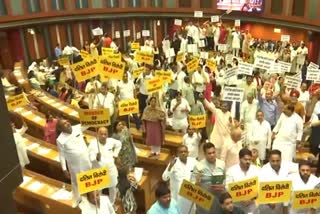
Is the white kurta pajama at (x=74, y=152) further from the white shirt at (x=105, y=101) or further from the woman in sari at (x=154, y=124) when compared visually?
the white shirt at (x=105, y=101)

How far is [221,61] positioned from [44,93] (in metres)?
5.54

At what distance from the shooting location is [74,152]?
6.21 metres

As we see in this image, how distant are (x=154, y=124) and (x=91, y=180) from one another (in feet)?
10.8

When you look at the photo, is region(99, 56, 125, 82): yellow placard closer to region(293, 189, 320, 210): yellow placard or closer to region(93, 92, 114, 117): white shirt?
region(93, 92, 114, 117): white shirt

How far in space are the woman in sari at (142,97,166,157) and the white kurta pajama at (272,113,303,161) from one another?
2.24 meters

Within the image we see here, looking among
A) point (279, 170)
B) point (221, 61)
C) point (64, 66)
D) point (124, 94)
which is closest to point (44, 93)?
point (64, 66)

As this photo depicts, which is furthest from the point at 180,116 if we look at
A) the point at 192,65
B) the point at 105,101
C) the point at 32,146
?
the point at 32,146

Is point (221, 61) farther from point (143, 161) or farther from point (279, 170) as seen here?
point (279, 170)

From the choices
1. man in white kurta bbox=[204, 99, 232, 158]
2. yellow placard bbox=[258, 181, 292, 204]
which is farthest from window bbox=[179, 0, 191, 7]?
yellow placard bbox=[258, 181, 292, 204]

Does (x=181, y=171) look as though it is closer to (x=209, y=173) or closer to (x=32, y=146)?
(x=209, y=173)

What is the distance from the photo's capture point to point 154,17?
851 inches

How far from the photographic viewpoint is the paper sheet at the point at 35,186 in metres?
6.82

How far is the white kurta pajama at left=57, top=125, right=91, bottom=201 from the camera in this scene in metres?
6.15

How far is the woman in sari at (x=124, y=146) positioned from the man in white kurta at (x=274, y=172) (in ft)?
8.35
